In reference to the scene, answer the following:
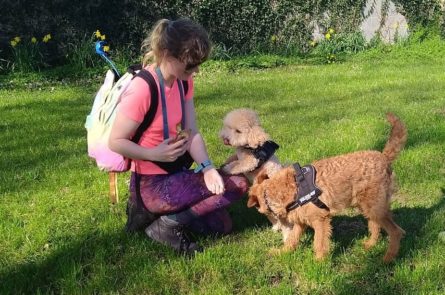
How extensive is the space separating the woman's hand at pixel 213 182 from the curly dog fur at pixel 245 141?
0.64 meters

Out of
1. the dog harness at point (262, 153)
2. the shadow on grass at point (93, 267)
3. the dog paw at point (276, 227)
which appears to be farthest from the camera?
the dog harness at point (262, 153)

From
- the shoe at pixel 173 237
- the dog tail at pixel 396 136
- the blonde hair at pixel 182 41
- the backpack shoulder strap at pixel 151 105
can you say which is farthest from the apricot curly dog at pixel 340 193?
the blonde hair at pixel 182 41

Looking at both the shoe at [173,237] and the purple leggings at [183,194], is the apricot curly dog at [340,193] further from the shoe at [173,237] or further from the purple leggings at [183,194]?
the shoe at [173,237]

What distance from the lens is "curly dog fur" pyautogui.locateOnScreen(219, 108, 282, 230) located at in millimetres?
4453

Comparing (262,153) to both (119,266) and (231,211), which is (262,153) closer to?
(231,211)

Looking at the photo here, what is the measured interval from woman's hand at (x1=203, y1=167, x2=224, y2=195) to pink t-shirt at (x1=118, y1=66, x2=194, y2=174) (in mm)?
361

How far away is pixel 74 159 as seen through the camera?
580 cm

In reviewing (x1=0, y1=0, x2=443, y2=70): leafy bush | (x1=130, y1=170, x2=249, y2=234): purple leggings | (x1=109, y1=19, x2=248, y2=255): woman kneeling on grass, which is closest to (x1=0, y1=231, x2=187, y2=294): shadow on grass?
(x1=109, y1=19, x2=248, y2=255): woman kneeling on grass

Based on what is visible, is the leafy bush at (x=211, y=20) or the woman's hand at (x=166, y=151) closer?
the woman's hand at (x=166, y=151)

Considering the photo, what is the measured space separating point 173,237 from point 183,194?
33 centimetres

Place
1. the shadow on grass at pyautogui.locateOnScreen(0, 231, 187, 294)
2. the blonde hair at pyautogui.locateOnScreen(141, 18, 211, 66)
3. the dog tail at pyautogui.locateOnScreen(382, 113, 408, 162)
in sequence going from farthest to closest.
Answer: the dog tail at pyautogui.locateOnScreen(382, 113, 408, 162), the blonde hair at pyautogui.locateOnScreen(141, 18, 211, 66), the shadow on grass at pyautogui.locateOnScreen(0, 231, 187, 294)

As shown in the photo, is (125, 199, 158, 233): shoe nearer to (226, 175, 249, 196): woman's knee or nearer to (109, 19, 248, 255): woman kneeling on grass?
(109, 19, 248, 255): woman kneeling on grass

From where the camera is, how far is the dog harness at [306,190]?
360 centimetres

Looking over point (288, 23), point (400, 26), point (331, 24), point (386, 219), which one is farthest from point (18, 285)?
point (400, 26)
